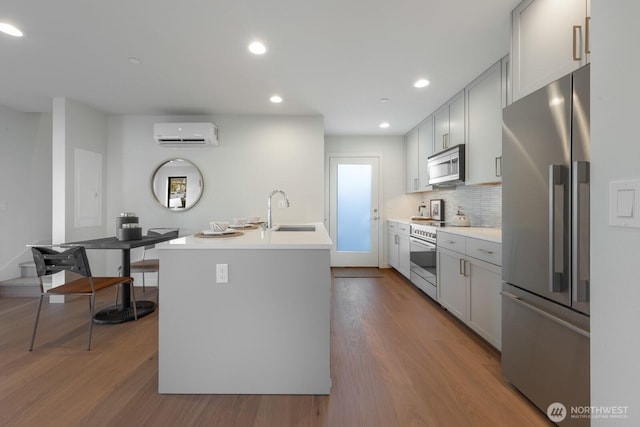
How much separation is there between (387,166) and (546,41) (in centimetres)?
367

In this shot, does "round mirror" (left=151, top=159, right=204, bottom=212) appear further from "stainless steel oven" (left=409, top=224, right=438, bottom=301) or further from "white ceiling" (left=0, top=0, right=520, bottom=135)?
"stainless steel oven" (left=409, top=224, right=438, bottom=301)

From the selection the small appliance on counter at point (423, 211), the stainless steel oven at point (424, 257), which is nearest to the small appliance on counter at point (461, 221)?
the stainless steel oven at point (424, 257)

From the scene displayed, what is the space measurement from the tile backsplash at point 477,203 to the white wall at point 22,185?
573 centimetres

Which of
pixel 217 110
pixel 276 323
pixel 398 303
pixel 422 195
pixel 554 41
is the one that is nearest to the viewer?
pixel 554 41

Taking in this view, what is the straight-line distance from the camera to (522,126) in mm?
1654

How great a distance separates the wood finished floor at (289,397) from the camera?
157 centimetres

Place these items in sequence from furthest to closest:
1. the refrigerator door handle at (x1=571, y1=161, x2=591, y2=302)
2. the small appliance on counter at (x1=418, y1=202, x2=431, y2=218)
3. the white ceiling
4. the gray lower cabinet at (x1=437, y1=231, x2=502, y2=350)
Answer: the small appliance on counter at (x1=418, y1=202, x2=431, y2=218) → the gray lower cabinet at (x1=437, y1=231, x2=502, y2=350) → the white ceiling → the refrigerator door handle at (x1=571, y1=161, x2=591, y2=302)

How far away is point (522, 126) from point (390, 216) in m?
3.77

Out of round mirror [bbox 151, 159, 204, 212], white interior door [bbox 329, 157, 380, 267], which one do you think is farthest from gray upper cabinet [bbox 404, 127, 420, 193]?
round mirror [bbox 151, 159, 204, 212]

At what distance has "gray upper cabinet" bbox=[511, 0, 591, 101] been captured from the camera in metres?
1.46

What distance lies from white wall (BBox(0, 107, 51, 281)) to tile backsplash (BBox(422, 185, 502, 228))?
573cm
